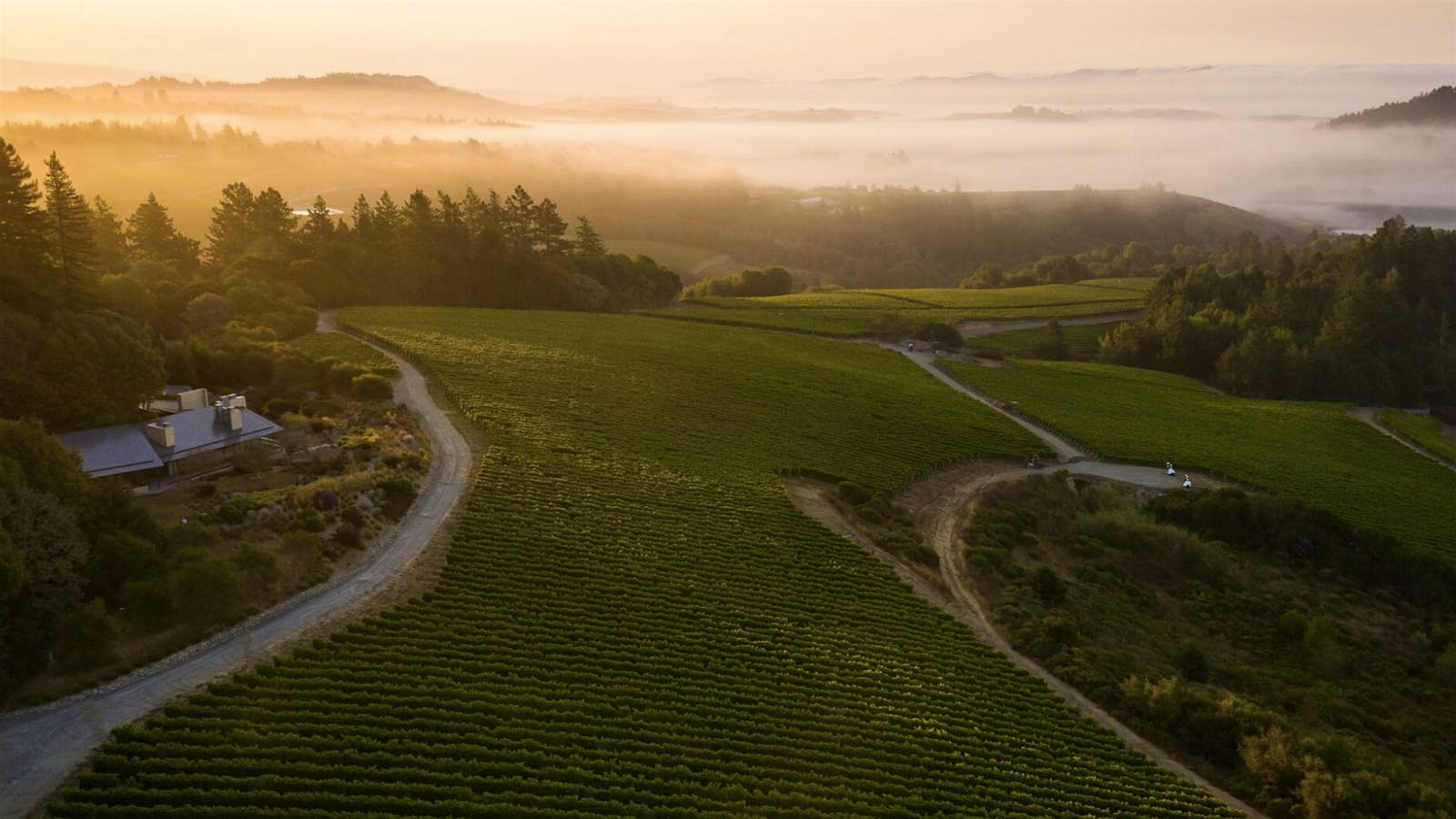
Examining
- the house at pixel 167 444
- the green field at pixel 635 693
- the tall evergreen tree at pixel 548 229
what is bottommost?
the green field at pixel 635 693

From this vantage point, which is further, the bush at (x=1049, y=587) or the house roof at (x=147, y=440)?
the bush at (x=1049, y=587)

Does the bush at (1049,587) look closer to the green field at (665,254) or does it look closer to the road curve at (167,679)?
the road curve at (167,679)

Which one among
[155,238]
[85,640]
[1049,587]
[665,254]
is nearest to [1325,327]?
[1049,587]

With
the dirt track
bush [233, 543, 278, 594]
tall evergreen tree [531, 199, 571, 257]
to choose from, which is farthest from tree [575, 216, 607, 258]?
bush [233, 543, 278, 594]

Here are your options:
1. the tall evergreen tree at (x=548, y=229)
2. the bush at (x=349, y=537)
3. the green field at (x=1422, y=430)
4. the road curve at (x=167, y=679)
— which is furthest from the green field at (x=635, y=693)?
the green field at (x=1422, y=430)

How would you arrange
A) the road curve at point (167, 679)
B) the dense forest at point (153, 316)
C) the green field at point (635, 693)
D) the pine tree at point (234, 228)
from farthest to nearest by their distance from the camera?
the pine tree at point (234, 228)
the dense forest at point (153, 316)
the green field at point (635, 693)
the road curve at point (167, 679)

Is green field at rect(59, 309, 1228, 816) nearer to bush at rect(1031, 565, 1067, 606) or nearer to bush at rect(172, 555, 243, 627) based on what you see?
bush at rect(172, 555, 243, 627)

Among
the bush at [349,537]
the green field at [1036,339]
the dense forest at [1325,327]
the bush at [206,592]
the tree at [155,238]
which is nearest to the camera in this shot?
the bush at [206,592]

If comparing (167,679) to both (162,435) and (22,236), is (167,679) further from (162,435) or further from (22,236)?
(22,236)
